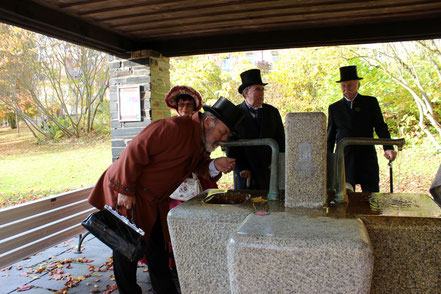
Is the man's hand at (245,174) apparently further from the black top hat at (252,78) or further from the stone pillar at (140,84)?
the stone pillar at (140,84)

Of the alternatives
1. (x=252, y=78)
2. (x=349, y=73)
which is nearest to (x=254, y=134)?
(x=252, y=78)

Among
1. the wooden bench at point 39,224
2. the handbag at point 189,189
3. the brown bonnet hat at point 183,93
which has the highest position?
the brown bonnet hat at point 183,93

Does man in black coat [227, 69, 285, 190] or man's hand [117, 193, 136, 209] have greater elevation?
man in black coat [227, 69, 285, 190]

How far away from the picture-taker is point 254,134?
11.7 feet

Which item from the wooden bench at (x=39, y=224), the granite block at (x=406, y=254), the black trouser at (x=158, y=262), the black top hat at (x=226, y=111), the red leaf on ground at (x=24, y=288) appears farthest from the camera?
the wooden bench at (x=39, y=224)

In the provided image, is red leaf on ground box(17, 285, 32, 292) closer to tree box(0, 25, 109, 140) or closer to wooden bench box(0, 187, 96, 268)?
wooden bench box(0, 187, 96, 268)

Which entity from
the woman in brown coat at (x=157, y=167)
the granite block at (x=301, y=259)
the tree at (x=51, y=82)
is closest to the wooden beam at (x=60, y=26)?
the woman in brown coat at (x=157, y=167)

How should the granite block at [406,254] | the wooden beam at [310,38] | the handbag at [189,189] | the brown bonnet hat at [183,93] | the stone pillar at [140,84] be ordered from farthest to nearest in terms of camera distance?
the stone pillar at [140,84], the wooden beam at [310,38], the brown bonnet hat at [183,93], the handbag at [189,189], the granite block at [406,254]

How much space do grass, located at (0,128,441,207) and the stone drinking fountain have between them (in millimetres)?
5669

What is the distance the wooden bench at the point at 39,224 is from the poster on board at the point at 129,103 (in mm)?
1086

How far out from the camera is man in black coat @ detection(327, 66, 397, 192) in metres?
3.48

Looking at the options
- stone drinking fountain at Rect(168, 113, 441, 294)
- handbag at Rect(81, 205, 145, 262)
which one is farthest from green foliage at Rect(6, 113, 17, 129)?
stone drinking fountain at Rect(168, 113, 441, 294)

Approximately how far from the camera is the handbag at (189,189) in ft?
10.4

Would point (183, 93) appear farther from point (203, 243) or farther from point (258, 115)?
point (203, 243)
